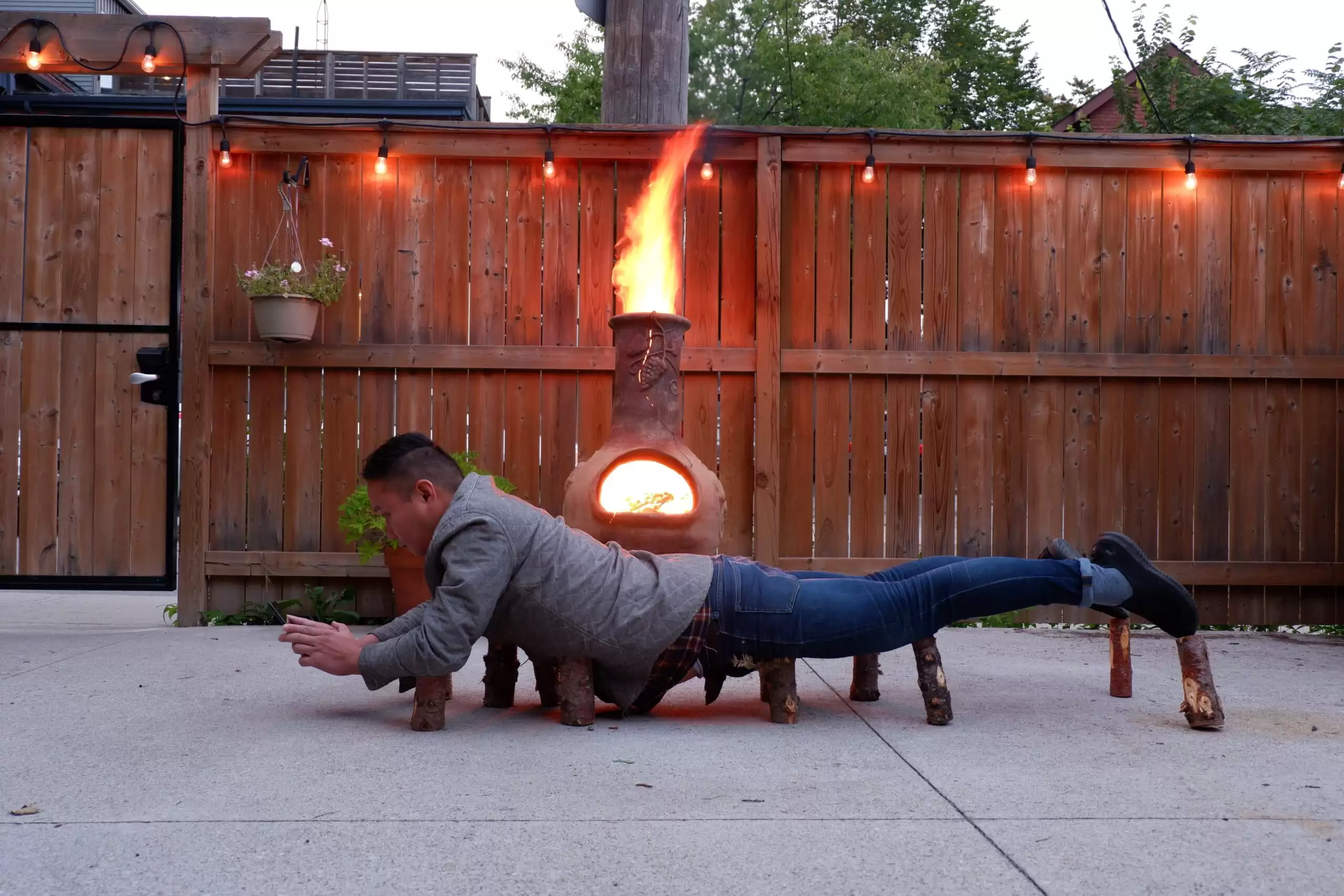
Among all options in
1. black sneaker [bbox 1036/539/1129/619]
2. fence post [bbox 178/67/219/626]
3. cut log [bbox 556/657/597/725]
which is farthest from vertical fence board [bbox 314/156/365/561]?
black sneaker [bbox 1036/539/1129/619]

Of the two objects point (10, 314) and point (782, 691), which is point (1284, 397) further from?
point (10, 314)

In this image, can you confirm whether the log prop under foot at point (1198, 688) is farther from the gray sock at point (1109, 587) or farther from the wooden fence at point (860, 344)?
the wooden fence at point (860, 344)

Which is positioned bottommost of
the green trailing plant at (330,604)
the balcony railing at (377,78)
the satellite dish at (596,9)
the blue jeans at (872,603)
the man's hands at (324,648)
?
the green trailing plant at (330,604)

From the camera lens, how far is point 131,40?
5.36m

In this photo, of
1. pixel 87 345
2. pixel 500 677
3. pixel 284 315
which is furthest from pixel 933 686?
pixel 87 345

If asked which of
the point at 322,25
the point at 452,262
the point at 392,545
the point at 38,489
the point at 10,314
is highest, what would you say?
the point at 322,25

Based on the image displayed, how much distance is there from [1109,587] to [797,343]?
2.79 meters

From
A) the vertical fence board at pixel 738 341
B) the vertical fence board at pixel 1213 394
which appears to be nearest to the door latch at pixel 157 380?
the vertical fence board at pixel 738 341

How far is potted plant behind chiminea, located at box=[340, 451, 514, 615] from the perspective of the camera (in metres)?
4.93

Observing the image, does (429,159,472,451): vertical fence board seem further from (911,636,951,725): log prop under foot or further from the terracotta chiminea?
(911,636,951,725): log prop under foot

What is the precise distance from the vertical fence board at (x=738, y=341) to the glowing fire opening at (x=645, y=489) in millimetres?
916

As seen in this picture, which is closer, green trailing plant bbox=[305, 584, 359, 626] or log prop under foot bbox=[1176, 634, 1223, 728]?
log prop under foot bbox=[1176, 634, 1223, 728]

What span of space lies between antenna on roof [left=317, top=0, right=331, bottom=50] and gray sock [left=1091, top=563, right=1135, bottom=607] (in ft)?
67.8

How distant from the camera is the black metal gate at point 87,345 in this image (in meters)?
5.46
